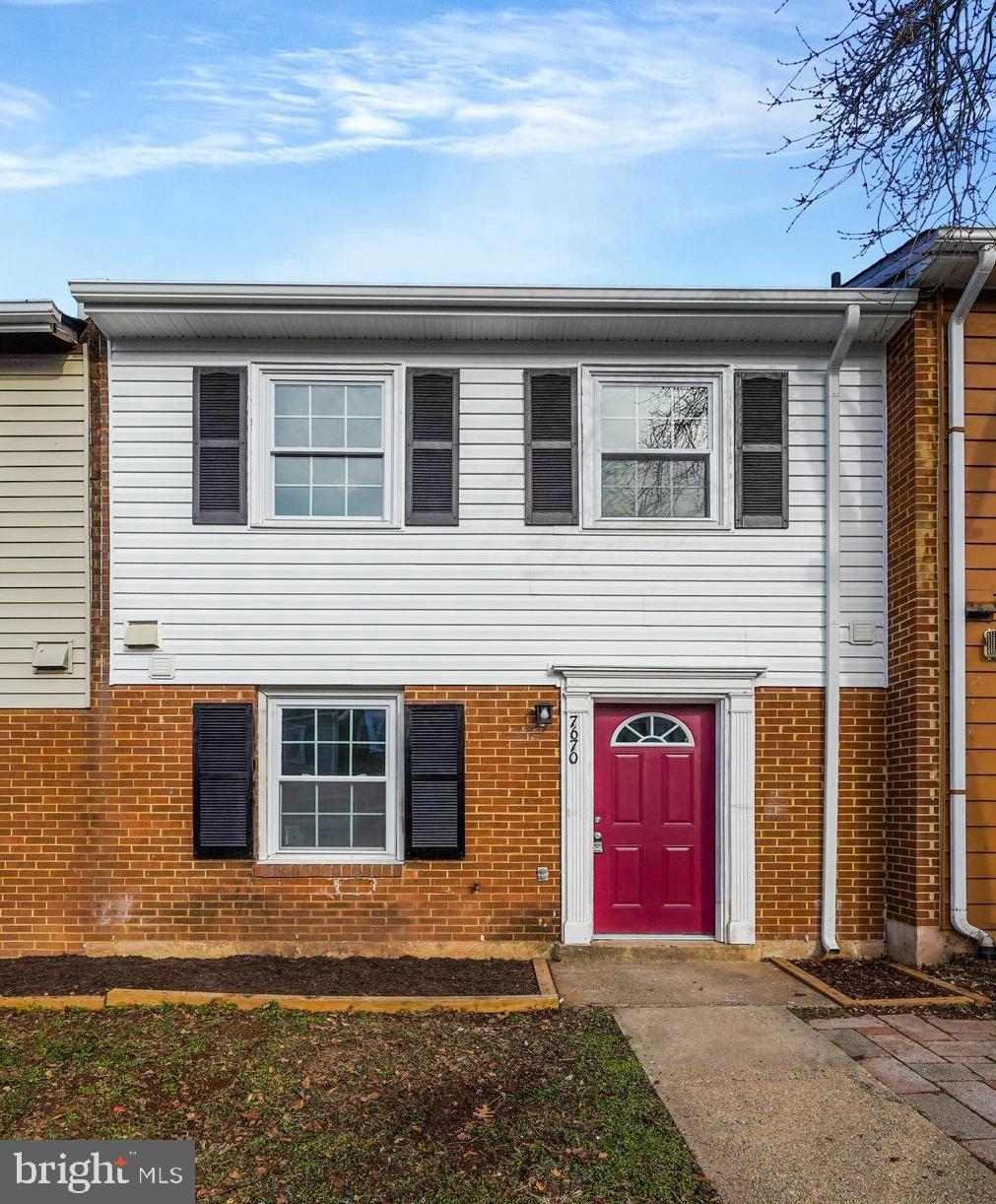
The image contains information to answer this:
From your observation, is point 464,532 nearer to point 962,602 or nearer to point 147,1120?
point 962,602

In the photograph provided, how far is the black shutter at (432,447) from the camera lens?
7.73 metres

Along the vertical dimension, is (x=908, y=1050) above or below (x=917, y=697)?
below

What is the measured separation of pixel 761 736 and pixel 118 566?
5289 millimetres

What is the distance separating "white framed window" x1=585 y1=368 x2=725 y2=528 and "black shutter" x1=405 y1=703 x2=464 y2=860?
6.75 feet

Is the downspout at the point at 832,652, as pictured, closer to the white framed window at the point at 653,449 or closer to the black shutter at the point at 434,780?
the white framed window at the point at 653,449

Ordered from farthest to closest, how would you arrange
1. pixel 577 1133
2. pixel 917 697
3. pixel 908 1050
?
pixel 917 697 < pixel 908 1050 < pixel 577 1133

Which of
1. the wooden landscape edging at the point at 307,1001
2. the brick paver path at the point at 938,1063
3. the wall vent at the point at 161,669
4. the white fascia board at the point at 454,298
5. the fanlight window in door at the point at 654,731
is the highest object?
the white fascia board at the point at 454,298

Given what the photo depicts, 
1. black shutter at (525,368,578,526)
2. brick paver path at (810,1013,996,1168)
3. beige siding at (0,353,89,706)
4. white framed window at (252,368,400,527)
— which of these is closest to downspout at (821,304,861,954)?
brick paver path at (810,1013,996,1168)

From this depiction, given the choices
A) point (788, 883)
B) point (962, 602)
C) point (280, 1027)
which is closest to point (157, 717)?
point (280, 1027)

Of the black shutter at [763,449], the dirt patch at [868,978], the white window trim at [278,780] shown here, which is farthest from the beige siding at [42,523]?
the dirt patch at [868,978]

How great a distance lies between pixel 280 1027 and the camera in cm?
588

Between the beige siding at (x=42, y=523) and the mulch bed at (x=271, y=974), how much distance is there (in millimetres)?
1988

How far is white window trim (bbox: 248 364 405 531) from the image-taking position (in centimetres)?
772

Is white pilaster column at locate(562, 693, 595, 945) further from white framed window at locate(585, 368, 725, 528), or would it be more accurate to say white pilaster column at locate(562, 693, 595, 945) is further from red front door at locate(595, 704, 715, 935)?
white framed window at locate(585, 368, 725, 528)
